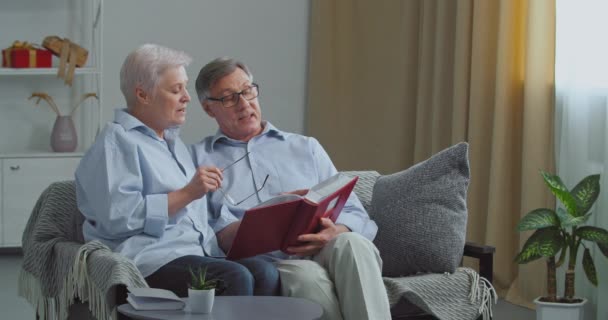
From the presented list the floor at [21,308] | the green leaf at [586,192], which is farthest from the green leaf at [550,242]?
the floor at [21,308]

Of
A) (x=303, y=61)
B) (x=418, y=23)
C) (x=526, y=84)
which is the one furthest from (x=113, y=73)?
(x=526, y=84)

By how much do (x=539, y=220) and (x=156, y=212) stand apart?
1.69 meters

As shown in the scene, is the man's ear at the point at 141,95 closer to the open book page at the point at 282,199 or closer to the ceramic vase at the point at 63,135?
the open book page at the point at 282,199

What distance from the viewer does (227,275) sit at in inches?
96.1

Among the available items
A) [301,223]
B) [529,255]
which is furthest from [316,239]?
[529,255]

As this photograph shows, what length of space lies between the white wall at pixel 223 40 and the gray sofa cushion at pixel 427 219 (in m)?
3.08

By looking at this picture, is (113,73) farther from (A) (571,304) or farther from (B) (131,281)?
(B) (131,281)

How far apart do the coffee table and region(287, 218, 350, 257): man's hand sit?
1.34 feet

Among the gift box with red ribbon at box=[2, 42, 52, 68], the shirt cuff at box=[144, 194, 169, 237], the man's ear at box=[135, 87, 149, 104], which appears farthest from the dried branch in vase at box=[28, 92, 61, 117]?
the shirt cuff at box=[144, 194, 169, 237]

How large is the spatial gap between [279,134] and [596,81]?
5.26ft

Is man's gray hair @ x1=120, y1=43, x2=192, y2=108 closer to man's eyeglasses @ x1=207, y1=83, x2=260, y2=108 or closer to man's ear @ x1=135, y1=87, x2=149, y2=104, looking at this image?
man's ear @ x1=135, y1=87, x2=149, y2=104

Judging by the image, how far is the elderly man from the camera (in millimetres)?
2592

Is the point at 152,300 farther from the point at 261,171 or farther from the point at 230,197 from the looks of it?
the point at 261,171

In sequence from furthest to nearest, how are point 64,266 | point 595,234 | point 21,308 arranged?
1. point 21,308
2. point 595,234
3. point 64,266
